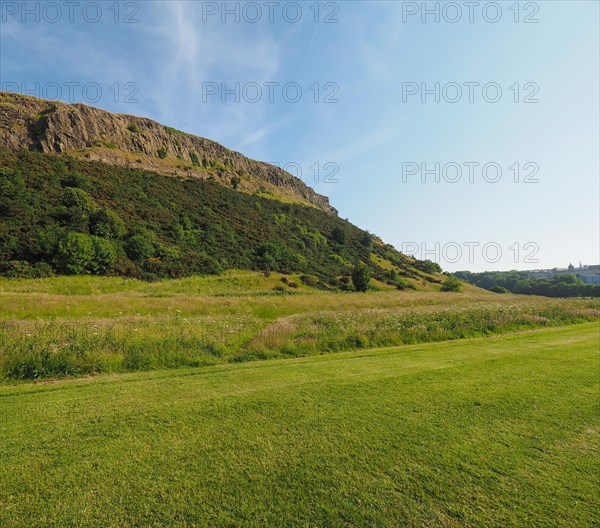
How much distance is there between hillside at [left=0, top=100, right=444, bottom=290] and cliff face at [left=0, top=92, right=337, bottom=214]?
382 mm

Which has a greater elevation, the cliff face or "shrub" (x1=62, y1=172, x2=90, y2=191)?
the cliff face

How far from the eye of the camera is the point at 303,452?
14.3 ft

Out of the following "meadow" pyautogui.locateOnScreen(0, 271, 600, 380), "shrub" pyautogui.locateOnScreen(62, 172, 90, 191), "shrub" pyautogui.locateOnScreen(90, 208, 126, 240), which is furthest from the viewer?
"shrub" pyautogui.locateOnScreen(62, 172, 90, 191)

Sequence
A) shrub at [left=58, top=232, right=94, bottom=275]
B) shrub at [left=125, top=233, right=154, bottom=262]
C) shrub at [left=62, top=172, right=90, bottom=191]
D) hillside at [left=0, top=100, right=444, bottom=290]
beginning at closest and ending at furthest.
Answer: shrub at [left=58, top=232, right=94, bottom=275], hillside at [left=0, top=100, right=444, bottom=290], shrub at [left=125, top=233, right=154, bottom=262], shrub at [left=62, top=172, right=90, bottom=191]

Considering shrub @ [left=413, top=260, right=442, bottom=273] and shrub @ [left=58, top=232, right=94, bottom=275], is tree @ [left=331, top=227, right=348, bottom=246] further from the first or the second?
shrub @ [left=58, top=232, right=94, bottom=275]

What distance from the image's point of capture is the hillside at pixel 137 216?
41.0m

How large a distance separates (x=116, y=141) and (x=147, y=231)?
60.1 m

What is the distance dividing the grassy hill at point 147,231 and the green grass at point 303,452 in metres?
39.9

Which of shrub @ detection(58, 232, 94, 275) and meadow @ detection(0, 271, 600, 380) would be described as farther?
shrub @ detection(58, 232, 94, 275)

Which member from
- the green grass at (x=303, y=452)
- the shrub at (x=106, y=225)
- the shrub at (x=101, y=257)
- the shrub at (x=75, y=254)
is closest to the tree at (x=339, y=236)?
the shrub at (x=106, y=225)

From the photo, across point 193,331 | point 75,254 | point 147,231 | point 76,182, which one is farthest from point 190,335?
point 76,182

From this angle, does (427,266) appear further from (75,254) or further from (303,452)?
(303,452)

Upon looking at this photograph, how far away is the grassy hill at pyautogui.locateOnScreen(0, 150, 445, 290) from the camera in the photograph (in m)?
39.4

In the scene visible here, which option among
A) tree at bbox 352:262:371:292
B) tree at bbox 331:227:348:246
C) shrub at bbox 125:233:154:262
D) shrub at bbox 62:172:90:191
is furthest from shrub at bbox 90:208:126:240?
tree at bbox 331:227:348:246
